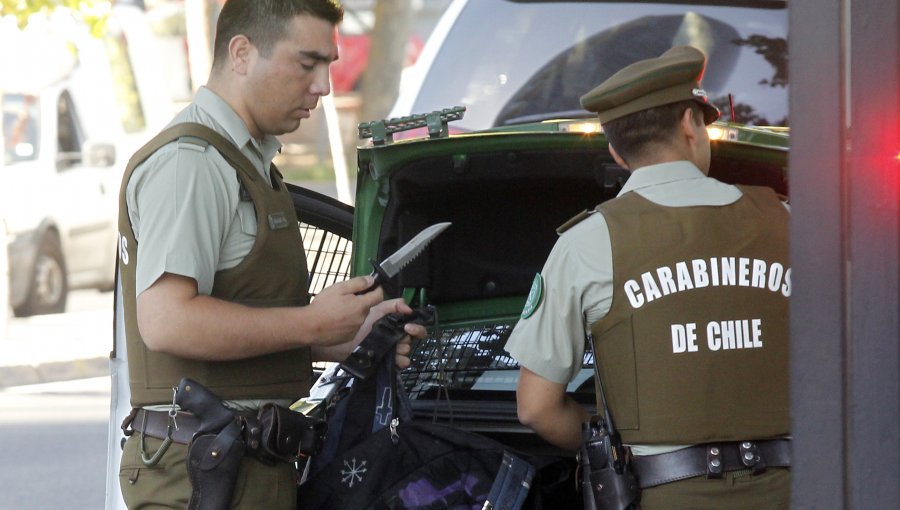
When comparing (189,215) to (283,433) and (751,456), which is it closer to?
(283,433)

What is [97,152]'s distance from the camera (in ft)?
37.6

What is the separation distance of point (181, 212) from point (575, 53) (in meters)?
3.36

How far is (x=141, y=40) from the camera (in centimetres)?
1413

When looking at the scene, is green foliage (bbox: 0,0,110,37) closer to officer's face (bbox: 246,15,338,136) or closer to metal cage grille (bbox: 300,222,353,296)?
metal cage grille (bbox: 300,222,353,296)

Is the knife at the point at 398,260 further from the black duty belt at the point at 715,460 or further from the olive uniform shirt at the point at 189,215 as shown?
the black duty belt at the point at 715,460

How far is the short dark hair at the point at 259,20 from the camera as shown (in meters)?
2.76

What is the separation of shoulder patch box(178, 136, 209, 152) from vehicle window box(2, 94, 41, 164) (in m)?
9.41

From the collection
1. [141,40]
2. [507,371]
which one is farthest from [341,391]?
[141,40]

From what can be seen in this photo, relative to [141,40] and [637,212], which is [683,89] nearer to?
[637,212]

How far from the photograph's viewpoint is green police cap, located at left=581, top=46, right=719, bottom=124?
8.64 ft

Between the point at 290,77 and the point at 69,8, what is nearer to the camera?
the point at 290,77

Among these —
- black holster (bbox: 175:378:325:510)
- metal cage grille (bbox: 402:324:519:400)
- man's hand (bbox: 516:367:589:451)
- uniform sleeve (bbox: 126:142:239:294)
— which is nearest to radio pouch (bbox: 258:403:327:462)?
black holster (bbox: 175:378:325:510)

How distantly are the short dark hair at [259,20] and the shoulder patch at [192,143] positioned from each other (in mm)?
237

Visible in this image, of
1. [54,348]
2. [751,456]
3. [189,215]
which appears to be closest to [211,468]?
[189,215]
